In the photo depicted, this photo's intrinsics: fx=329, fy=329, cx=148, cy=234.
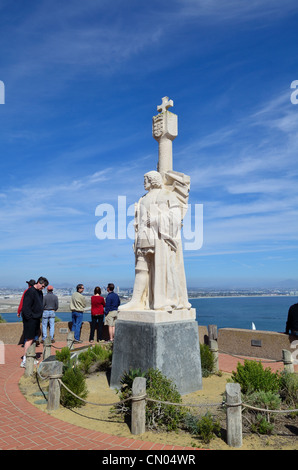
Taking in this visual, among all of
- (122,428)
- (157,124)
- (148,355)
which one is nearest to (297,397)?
(148,355)

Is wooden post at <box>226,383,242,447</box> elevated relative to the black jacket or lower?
lower

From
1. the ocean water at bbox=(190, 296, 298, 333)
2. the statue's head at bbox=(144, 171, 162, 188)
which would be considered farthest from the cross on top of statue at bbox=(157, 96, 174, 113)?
the ocean water at bbox=(190, 296, 298, 333)

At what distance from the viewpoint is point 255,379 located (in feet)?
18.5

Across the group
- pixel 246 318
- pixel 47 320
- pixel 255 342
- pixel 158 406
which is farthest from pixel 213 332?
pixel 246 318

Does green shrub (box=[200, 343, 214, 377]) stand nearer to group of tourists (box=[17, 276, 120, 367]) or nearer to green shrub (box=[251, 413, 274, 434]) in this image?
group of tourists (box=[17, 276, 120, 367])

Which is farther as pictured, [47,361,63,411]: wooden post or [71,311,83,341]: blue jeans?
[71,311,83,341]: blue jeans

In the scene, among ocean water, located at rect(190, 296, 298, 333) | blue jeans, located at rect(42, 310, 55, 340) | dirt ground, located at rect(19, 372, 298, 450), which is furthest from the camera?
ocean water, located at rect(190, 296, 298, 333)

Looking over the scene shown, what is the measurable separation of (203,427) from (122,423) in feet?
4.28

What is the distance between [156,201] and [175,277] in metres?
1.70

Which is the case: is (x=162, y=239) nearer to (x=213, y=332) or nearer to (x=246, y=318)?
(x=213, y=332)

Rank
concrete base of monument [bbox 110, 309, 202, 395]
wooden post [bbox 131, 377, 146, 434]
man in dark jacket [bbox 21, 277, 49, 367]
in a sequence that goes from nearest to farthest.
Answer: wooden post [bbox 131, 377, 146, 434] → concrete base of monument [bbox 110, 309, 202, 395] → man in dark jacket [bbox 21, 277, 49, 367]

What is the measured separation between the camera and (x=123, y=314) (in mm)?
6922

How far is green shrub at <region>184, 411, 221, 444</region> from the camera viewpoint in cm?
435

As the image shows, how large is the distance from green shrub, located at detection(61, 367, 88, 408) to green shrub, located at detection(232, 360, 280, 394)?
9.09 feet
